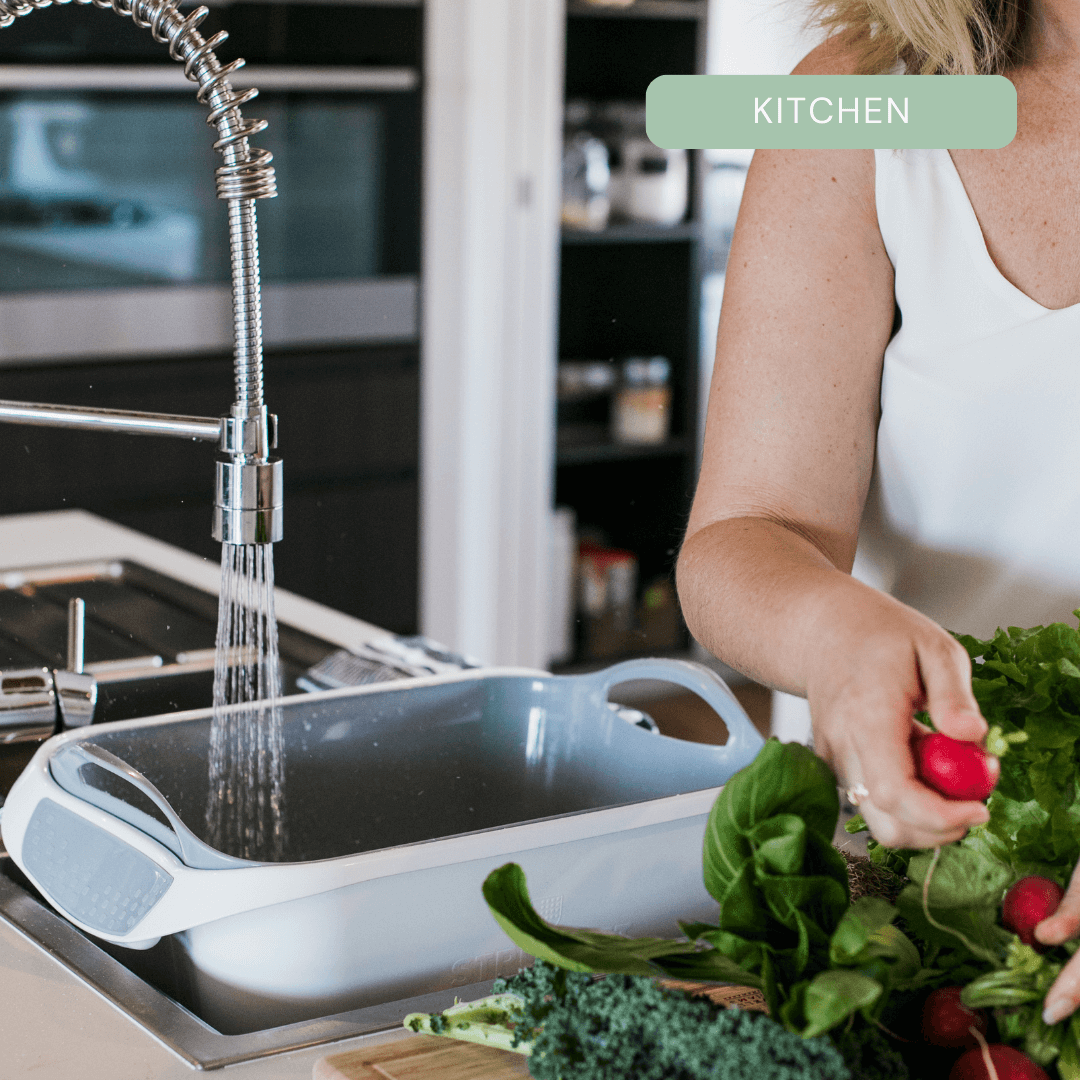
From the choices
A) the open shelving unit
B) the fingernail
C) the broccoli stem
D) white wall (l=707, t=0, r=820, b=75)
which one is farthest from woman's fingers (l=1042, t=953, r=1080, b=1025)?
the open shelving unit

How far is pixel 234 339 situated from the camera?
0.83 metres

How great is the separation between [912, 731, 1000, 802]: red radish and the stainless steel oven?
72.6 inches

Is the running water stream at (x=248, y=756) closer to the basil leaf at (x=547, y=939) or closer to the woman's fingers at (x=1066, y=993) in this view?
the basil leaf at (x=547, y=939)

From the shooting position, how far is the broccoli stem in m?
0.68

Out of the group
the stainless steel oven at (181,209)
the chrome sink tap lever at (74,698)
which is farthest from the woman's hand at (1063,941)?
the stainless steel oven at (181,209)

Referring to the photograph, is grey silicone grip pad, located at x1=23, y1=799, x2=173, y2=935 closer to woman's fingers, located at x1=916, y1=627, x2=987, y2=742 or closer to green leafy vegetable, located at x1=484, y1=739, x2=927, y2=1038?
green leafy vegetable, located at x1=484, y1=739, x2=927, y2=1038

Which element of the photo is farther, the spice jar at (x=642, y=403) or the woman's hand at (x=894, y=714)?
the spice jar at (x=642, y=403)

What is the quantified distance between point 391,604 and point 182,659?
1.37 m

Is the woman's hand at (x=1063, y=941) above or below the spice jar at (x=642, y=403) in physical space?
below

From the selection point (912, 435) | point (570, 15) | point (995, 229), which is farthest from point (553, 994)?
point (570, 15)

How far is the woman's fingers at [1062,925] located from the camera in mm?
591

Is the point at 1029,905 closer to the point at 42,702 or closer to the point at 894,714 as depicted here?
the point at 894,714

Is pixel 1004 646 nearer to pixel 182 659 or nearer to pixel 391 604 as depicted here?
pixel 182 659

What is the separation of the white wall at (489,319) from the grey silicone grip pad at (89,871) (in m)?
1.84
